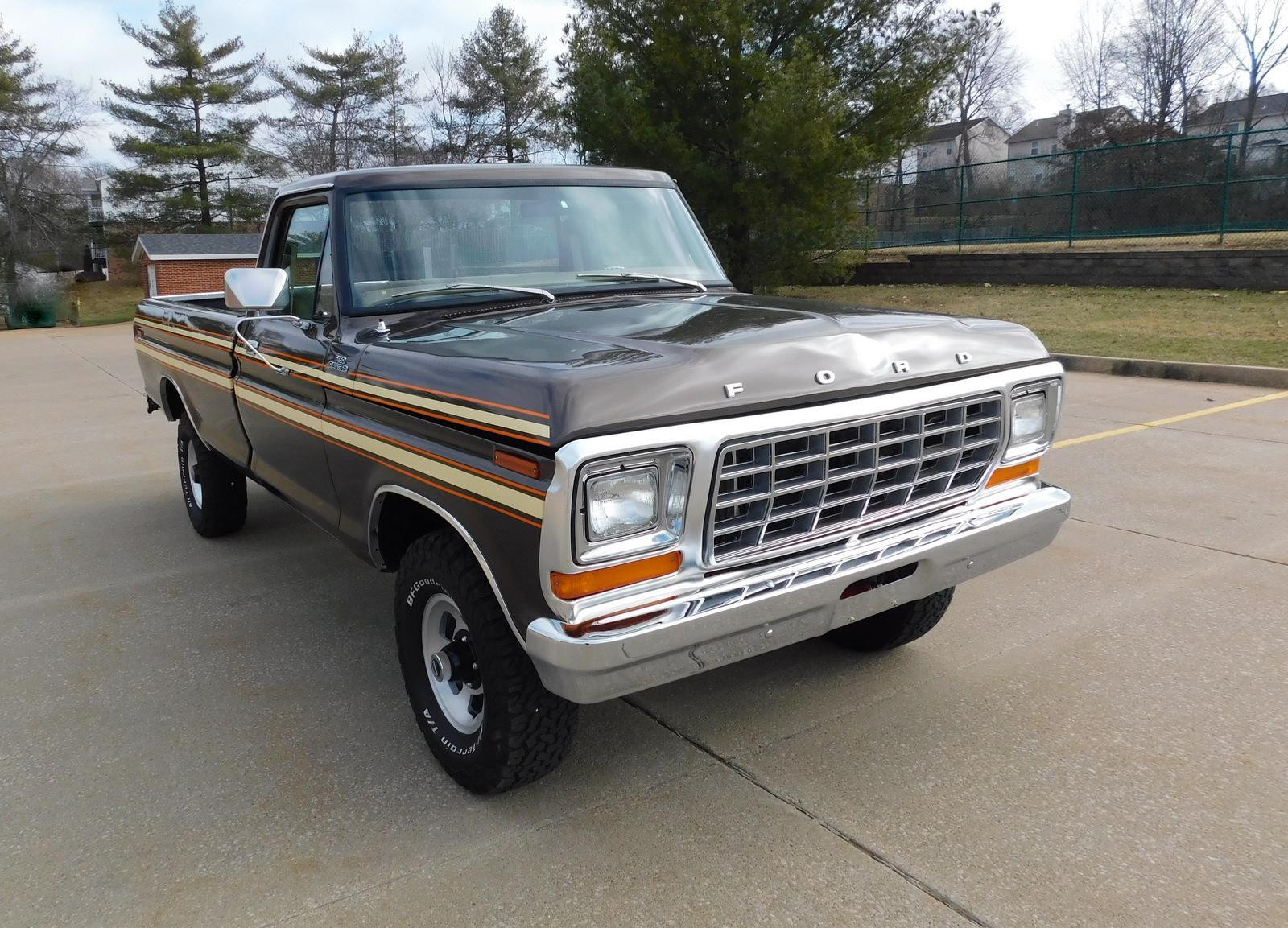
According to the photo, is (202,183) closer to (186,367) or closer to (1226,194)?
(1226,194)

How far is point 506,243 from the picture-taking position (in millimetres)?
3877

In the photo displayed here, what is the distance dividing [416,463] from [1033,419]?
2052mm

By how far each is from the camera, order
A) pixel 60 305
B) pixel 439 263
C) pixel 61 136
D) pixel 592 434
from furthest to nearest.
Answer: pixel 61 136 → pixel 60 305 → pixel 439 263 → pixel 592 434

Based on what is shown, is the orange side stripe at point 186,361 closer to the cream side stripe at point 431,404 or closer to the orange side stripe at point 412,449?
the orange side stripe at point 412,449

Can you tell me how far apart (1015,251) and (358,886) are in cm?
1988

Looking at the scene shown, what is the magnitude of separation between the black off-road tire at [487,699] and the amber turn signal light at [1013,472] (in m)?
1.59

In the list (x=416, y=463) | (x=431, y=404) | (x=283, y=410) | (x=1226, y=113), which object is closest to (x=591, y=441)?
(x=431, y=404)

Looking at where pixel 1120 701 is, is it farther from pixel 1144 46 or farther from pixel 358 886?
pixel 1144 46

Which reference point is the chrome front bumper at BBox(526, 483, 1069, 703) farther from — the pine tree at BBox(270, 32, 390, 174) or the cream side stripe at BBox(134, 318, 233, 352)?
the pine tree at BBox(270, 32, 390, 174)

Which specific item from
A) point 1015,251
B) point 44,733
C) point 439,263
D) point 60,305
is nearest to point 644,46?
point 1015,251

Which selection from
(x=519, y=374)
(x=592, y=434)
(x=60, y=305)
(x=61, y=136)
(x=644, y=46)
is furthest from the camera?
(x=61, y=136)

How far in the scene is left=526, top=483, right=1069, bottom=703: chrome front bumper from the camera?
2377 millimetres

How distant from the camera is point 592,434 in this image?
7.66 ft

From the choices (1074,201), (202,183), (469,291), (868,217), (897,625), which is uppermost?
(202,183)
